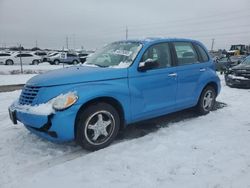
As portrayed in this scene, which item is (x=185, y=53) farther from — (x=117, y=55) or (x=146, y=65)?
(x=117, y=55)

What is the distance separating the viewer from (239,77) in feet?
35.2

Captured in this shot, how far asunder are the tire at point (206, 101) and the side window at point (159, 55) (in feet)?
4.87

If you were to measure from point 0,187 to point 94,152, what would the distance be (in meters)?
1.46

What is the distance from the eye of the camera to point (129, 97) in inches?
181

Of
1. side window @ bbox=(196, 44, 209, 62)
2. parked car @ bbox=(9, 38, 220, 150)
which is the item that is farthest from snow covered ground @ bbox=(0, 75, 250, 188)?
side window @ bbox=(196, 44, 209, 62)

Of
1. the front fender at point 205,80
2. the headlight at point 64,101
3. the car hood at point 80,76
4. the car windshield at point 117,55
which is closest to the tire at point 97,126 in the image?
the headlight at point 64,101

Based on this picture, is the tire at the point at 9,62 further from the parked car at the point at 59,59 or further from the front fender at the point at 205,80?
the front fender at the point at 205,80

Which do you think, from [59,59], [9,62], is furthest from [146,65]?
[59,59]

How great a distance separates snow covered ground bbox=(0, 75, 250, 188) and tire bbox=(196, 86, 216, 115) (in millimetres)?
760

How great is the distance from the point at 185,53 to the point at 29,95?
3.32 metres

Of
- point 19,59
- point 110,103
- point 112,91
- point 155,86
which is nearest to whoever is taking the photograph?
point 112,91

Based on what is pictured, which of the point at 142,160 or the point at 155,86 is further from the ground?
the point at 155,86

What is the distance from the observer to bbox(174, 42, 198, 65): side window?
5527 mm

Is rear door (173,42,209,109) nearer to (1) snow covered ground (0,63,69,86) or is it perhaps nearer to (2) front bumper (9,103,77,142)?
(2) front bumper (9,103,77,142)
